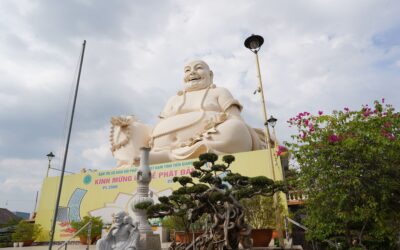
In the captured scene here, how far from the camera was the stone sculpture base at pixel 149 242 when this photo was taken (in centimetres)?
688

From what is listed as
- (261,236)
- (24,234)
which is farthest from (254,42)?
(24,234)

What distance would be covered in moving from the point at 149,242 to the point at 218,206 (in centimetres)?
246

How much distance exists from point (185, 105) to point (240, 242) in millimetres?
9209

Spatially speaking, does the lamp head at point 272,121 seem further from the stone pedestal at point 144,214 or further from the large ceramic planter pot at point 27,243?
the large ceramic planter pot at point 27,243

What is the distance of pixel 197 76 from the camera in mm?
14703

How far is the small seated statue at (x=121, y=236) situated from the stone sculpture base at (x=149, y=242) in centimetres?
102

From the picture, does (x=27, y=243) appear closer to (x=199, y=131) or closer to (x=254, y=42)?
(x=199, y=131)

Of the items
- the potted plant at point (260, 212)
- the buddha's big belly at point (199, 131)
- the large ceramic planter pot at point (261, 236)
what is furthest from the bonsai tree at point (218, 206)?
the buddha's big belly at point (199, 131)

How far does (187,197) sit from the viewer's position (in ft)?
18.9

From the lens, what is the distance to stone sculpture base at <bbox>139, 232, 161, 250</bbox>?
688 centimetres

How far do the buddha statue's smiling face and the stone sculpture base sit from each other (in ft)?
27.9

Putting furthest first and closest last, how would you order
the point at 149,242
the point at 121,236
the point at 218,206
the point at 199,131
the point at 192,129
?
the point at 192,129, the point at 199,131, the point at 149,242, the point at 121,236, the point at 218,206

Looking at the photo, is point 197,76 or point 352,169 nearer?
point 352,169

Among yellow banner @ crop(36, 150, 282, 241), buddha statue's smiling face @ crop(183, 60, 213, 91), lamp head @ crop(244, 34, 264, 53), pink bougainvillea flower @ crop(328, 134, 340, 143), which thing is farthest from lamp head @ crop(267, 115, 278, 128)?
buddha statue's smiling face @ crop(183, 60, 213, 91)
